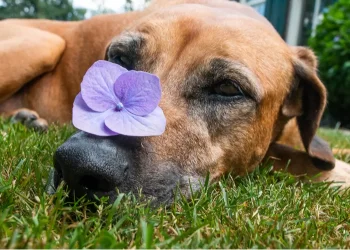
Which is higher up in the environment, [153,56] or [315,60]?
[153,56]

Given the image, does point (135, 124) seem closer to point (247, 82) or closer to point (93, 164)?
point (93, 164)

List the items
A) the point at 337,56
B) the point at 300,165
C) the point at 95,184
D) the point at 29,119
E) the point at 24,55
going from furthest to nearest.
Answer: the point at 337,56 → the point at 24,55 → the point at 29,119 → the point at 300,165 → the point at 95,184

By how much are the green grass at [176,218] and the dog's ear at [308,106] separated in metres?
0.62

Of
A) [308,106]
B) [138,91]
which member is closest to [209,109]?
[138,91]

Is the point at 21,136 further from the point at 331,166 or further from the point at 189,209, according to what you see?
the point at 331,166

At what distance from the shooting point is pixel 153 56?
256cm

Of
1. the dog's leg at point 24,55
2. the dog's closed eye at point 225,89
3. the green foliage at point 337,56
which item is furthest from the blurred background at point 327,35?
the dog's closed eye at point 225,89

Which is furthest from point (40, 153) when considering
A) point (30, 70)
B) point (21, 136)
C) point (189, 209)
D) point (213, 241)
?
point (30, 70)

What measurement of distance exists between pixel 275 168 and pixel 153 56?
108 cm

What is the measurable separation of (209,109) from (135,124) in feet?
2.18

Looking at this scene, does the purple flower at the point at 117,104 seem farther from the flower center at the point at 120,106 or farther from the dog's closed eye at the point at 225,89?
the dog's closed eye at the point at 225,89

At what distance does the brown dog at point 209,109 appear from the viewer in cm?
183

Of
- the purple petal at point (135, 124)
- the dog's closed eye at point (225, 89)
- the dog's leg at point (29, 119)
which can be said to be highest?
the purple petal at point (135, 124)

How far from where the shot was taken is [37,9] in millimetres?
11641
